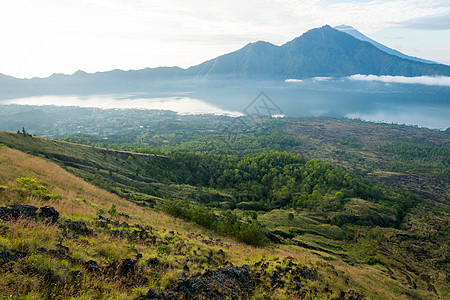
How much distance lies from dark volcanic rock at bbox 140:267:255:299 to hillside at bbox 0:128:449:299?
94mm

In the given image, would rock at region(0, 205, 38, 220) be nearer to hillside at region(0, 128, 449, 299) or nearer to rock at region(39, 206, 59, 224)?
rock at region(39, 206, 59, 224)

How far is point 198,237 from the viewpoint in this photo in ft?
69.4

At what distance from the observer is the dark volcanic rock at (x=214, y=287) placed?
937 cm

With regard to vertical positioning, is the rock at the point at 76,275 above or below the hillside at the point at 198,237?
above

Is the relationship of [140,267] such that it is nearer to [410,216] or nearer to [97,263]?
[97,263]

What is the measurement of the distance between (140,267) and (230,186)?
71.1 meters

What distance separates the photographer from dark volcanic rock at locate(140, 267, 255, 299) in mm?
9367

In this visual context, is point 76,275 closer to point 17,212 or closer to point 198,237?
point 17,212

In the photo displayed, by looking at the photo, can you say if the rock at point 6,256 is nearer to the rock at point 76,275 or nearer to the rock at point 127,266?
the rock at point 76,275

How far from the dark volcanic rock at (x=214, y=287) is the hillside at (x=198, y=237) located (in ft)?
0.31

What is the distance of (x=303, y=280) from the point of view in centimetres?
1648

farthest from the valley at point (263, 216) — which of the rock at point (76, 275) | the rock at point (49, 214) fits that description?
the rock at point (49, 214)

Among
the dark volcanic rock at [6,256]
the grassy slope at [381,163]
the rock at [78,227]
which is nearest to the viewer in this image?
the dark volcanic rock at [6,256]

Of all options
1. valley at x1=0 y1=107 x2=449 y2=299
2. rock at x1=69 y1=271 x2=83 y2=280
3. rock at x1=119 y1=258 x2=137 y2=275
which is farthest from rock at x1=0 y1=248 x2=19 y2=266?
rock at x1=119 y1=258 x2=137 y2=275
